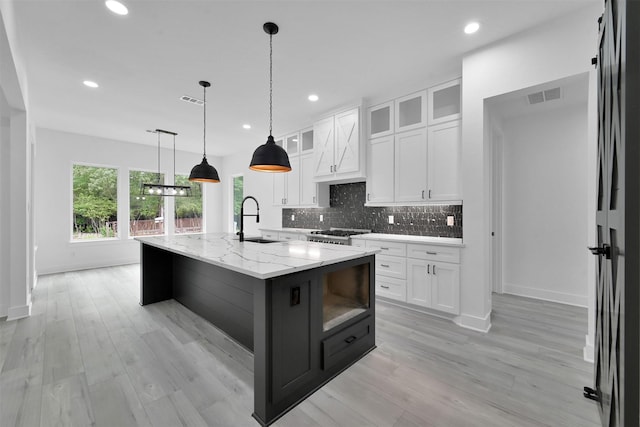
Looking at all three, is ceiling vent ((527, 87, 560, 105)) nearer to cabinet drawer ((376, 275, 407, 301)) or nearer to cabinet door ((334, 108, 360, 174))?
cabinet door ((334, 108, 360, 174))

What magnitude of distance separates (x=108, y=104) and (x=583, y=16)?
5814 millimetres

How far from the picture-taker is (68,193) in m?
5.51

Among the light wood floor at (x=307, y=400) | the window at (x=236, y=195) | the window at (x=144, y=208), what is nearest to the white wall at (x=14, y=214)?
the light wood floor at (x=307, y=400)

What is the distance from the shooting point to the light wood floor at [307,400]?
1610 mm

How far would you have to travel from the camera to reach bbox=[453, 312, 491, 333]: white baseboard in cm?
274

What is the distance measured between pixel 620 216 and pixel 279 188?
200 inches

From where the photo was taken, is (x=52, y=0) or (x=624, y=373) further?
(x=52, y=0)

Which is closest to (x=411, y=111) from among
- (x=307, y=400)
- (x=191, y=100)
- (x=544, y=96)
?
(x=544, y=96)

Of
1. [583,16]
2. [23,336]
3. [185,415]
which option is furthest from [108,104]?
[583,16]

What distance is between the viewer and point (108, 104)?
4.10 metres

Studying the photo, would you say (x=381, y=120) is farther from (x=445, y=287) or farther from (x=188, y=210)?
(x=188, y=210)

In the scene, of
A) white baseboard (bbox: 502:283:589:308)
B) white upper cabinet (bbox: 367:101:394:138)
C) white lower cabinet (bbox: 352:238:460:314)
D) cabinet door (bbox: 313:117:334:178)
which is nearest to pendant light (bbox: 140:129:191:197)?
cabinet door (bbox: 313:117:334:178)

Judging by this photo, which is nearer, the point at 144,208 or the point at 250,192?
the point at 144,208

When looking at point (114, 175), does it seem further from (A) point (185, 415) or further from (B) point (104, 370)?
(A) point (185, 415)
